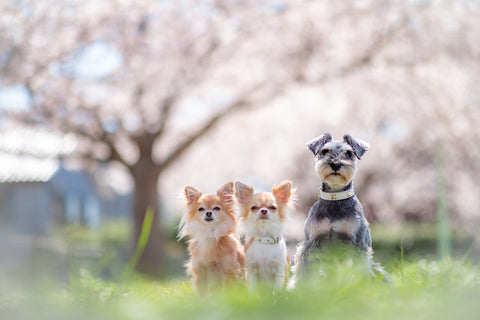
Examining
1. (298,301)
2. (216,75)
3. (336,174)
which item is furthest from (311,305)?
(216,75)

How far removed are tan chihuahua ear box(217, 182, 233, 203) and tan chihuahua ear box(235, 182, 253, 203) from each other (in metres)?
0.12

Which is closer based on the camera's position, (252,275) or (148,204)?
(252,275)

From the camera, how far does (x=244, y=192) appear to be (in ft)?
9.41

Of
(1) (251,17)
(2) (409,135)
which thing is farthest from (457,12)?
(1) (251,17)

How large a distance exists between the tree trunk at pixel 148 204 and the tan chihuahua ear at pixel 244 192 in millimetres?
7407

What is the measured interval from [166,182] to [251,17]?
7191 mm

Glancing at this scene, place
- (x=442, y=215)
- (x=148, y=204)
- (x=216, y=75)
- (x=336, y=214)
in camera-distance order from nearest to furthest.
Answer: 1. (x=336, y=214)
2. (x=442, y=215)
3. (x=148, y=204)
4. (x=216, y=75)

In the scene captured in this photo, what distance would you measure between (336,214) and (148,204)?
25.7ft

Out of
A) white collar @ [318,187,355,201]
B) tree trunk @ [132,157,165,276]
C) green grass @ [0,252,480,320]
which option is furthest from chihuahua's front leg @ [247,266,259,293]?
tree trunk @ [132,157,165,276]

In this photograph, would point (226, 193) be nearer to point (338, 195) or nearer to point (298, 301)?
point (338, 195)

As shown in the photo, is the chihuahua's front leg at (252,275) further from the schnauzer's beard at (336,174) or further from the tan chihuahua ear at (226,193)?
the schnauzer's beard at (336,174)

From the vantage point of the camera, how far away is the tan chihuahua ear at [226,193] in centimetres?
299

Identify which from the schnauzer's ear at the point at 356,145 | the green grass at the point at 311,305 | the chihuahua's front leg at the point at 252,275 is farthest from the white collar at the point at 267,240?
the schnauzer's ear at the point at 356,145

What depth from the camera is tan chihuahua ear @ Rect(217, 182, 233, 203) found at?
2988 mm
